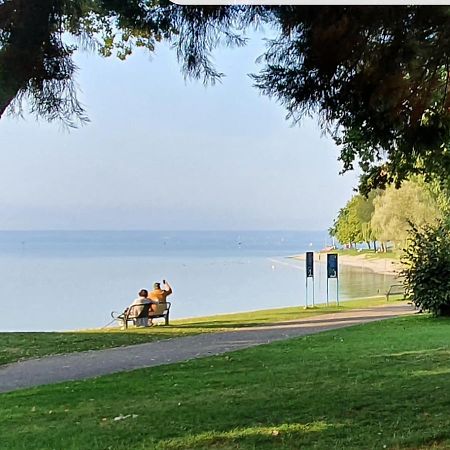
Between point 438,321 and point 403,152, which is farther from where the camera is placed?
point 438,321

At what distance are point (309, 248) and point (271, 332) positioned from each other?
20.4 feet

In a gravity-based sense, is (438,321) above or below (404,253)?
below

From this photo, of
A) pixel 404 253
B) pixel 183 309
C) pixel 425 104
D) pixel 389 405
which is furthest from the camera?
pixel 183 309

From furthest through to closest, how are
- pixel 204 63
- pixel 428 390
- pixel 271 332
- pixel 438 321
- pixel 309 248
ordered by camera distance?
pixel 309 248, pixel 438 321, pixel 271 332, pixel 428 390, pixel 204 63

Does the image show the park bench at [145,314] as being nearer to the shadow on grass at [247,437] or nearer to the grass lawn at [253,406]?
the grass lawn at [253,406]

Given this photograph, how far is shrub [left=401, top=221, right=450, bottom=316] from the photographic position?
950cm

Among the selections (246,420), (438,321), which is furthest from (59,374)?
(438,321)

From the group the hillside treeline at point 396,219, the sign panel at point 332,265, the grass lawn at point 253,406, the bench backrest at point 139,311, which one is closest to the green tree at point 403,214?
the hillside treeline at point 396,219

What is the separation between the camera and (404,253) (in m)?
10.4

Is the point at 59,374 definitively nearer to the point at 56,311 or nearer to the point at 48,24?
the point at 48,24

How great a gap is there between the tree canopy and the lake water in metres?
4.69

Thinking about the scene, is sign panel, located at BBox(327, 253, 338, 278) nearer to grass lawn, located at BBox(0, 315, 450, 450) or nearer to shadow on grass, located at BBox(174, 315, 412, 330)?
shadow on grass, located at BBox(174, 315, 412, 330)

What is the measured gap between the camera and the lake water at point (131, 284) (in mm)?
13328

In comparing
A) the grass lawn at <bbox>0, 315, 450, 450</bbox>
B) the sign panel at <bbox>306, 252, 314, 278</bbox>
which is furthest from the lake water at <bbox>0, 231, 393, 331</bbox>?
the grass lawn at <bbox>0, 315, 450, 450</bbox>
